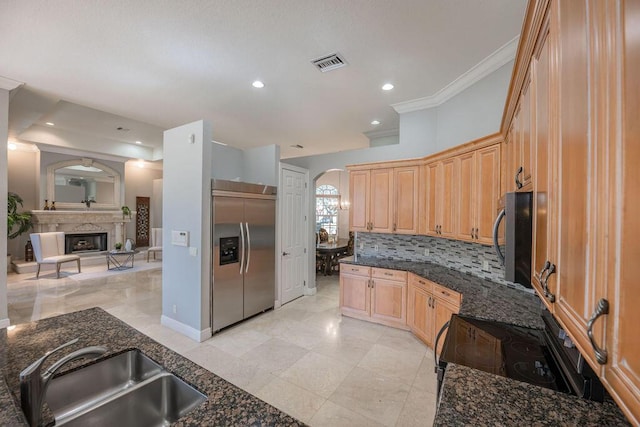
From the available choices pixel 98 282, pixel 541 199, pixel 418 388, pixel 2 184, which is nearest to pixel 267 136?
pixel 2 184

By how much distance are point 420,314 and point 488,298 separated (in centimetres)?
111

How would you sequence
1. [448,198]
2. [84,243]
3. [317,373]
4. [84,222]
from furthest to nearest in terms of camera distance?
[84,243]
[84,222]
[448,198]
[317,373]

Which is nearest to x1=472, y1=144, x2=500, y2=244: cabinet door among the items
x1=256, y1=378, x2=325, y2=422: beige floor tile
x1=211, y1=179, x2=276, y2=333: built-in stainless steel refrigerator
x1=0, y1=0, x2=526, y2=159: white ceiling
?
x1=0, y1=0, x2=526, y2=159: white ceiling

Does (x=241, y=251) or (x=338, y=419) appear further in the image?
(x=241, y=251)

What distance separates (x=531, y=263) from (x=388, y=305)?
2827 millimetres

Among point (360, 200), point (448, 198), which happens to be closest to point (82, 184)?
point (360, 200)

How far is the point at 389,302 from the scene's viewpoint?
379cm

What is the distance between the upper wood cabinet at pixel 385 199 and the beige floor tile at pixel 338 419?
2359 millimetres

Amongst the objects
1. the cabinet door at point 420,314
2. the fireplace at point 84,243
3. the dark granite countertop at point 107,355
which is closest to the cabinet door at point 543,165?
the dark granite countertop at point 107,355

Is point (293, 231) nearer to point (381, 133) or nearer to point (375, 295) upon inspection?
point (375, 295)

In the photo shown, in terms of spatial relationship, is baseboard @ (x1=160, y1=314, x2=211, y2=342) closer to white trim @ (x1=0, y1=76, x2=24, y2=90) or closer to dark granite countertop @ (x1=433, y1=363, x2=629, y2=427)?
dark granite countertop @ (x1=433, y1=363, x2=629, y2=427)

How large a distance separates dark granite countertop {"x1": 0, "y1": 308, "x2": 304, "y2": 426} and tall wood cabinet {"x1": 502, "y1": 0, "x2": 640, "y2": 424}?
0.84 metres

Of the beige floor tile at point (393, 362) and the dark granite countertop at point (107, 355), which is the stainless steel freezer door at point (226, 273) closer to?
the dark granite countertop at point (107, 355)

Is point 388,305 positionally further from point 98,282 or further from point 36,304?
point 98,282
